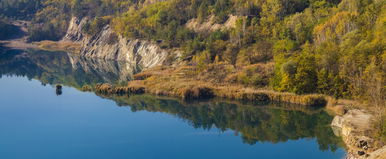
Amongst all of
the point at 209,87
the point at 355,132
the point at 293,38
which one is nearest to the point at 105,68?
the point at 209,87

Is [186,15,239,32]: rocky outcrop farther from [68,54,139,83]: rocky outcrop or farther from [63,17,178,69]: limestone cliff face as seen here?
[68,54,139,83]: rocky outcrop

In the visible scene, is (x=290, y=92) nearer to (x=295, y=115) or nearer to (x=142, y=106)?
(x=295, y=115)

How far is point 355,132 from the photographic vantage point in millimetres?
58656

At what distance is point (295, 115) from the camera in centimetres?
7794

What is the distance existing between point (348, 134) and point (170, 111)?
1388 inches

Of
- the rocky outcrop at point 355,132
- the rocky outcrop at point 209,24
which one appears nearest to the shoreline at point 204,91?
the rocky outcrop at point 355,132

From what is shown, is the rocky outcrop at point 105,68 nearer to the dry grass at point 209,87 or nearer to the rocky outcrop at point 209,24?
the dry grass at point 209,87

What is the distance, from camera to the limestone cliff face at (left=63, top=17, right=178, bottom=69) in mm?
137025

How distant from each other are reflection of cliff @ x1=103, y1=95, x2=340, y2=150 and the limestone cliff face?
41335 millimetres

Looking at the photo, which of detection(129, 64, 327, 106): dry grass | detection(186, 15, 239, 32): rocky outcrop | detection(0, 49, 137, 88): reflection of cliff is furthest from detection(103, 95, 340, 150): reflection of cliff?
detection(186, 15, 239, 32): rocky outcrop

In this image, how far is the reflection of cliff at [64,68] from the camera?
124438mm

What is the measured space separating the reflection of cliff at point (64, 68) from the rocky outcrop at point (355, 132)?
62.9 m

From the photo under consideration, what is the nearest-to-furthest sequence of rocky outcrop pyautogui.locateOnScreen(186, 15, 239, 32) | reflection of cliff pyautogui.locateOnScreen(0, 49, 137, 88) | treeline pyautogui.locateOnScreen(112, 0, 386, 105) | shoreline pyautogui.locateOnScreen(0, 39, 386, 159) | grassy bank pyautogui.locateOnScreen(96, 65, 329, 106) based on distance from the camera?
1. treeline pyautogui.locateOnScreen(112, 0, 386, 105)
2. shoreline pyautogui.locateOnScreen(0, 39, 386, 159)
3. grassy bank pyautogui.locateOnScreen(96, 65, 329, 106)
4. reflection of cliff pyautogui.locateOnScreen(0, 49, 137, 88)
5. rocky outcrop pyautogui.locateOnScreen(186, 15, 239, 32)

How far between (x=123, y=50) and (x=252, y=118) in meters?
91.9
